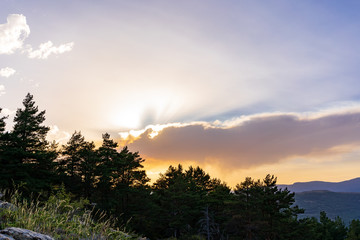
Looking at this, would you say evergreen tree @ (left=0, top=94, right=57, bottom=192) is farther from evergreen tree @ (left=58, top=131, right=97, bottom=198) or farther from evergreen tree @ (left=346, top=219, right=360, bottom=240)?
evergreen tree @ (left=346, top=219, right=360, bottom=240)

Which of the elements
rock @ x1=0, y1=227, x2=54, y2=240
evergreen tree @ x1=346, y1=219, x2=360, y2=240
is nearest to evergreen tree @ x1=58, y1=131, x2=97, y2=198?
rock @ x1=0, y1=227, x2=54, y2=240

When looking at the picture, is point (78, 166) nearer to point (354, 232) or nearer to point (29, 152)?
point (29, 152)

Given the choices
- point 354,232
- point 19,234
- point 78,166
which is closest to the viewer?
point 19,234

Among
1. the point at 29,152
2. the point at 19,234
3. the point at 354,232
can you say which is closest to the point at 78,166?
the point at 29,152

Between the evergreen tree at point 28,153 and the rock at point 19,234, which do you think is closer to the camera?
the rock at point 19,234

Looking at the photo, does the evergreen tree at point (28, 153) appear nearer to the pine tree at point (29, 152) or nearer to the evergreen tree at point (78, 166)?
the pine tree at point (29, 152)

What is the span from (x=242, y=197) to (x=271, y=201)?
4.52m

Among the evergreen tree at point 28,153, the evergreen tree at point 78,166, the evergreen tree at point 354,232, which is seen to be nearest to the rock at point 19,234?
the evergreen tree at point 28,153

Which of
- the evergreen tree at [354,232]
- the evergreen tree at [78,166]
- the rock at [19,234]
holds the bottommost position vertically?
the evergreen tree at [354,232]

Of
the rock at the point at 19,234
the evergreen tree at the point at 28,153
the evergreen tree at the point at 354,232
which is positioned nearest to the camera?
the rock at the point at 19,234

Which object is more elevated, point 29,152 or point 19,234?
point 29,152

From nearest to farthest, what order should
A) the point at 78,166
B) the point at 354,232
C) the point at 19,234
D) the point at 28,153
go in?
the point at 19,234 < the point at 28,153 < the point at 78,166 < the point at 354,232

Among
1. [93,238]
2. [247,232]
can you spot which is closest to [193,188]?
[247,232]

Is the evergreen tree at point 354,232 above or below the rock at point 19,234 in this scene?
below
